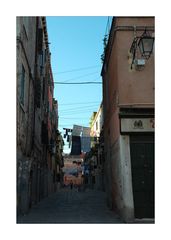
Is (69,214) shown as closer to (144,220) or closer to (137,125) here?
(144,220)

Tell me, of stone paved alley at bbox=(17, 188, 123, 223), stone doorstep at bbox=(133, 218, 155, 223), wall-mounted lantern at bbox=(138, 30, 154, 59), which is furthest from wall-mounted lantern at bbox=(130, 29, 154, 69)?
stone paved alley at bbox=(17, 188, 123, 223)

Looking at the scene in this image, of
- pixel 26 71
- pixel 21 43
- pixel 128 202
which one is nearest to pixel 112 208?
pixel 128 202

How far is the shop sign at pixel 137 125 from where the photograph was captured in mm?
12852

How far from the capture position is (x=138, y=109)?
42.9ft

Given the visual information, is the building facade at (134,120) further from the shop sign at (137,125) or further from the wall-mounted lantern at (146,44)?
the wall-mounted lantern at (146,44)

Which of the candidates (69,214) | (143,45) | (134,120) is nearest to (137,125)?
(134,120)

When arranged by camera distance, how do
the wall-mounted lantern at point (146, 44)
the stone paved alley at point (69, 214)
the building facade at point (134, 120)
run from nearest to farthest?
1. the wall-mounted lantern at point (146, 44)
2. the building facade at point (134, 120)
3. the stone paved alley at point (69, 214)

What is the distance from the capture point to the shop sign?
42.2 ft

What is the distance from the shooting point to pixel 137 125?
12.9m

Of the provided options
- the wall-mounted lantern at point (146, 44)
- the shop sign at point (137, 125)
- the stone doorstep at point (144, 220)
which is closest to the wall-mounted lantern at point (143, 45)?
the wall-mounted lantern at point (146, 44)

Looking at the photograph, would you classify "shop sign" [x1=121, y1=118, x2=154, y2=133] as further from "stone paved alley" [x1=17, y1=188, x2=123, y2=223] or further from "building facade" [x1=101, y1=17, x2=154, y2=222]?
"stone paved alley" [x1=17, y1=188, x2=123, y2=223]
